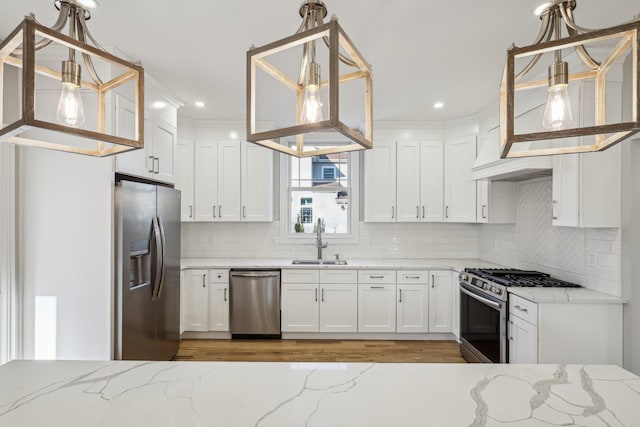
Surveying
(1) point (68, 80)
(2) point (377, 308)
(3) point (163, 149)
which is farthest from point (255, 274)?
(1) point (68, 80)

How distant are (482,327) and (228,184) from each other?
3.16 meters

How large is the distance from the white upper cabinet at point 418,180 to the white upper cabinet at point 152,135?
Result: 8.59 ft

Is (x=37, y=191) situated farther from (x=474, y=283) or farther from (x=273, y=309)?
(x=474, y=283)

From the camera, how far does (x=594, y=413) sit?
0.95m

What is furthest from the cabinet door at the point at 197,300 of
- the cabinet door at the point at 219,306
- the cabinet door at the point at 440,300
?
the cabinet door at the point at 440,300

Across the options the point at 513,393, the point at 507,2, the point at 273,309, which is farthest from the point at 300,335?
the point at 507,2

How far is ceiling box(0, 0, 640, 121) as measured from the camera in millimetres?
1950

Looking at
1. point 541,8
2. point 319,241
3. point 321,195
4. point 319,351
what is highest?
point 541,8

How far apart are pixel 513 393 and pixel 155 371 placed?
1212mm

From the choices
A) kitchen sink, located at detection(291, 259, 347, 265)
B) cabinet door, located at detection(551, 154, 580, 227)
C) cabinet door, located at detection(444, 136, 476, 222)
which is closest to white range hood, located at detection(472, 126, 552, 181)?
cabinet door, located at detection(551, 154, 580, 227)

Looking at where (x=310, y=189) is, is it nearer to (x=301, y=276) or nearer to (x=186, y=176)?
(x=301, y=276)

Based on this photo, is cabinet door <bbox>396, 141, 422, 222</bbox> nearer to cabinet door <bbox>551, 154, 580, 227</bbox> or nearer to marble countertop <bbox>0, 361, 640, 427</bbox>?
cabinet door <bbox>551, 154, 580, 227</bbox>

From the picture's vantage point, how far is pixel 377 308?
3.86 m

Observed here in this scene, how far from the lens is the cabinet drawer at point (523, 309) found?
241cm
